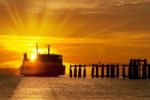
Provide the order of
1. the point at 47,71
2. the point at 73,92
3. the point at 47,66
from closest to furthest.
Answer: the point at 73,92 < the point at 47,66 < the point at 47,71

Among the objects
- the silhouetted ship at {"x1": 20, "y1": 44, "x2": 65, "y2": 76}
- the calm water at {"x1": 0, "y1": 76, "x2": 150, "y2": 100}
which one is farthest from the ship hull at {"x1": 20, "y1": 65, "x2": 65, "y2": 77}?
the calm water at {"x1": 0, "y1": 76, "x2": 150, "y2": 100}

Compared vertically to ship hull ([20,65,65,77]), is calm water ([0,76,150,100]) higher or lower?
higher

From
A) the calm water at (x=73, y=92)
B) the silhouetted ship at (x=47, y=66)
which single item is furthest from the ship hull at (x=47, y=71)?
the calm water at (x=73, y=92)

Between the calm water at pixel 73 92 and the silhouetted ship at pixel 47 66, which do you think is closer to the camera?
the calm water at pixel 73 92

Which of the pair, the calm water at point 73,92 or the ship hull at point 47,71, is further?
the ship hull at point 47,71

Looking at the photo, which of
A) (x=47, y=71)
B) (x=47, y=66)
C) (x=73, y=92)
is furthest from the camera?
(x=47, y=71)

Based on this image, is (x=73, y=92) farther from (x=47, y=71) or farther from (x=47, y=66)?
(x=47, y=71)

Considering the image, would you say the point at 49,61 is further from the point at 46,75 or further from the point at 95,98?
the point at 95,98

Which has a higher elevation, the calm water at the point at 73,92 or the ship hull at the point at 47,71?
the calm water at the point at 73,92

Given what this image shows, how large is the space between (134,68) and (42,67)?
34250 millimetres

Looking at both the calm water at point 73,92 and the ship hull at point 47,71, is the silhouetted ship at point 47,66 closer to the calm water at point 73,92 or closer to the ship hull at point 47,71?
the ship hull at point 47,71

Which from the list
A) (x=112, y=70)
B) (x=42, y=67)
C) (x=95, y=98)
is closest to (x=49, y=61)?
(x=42, y=67)

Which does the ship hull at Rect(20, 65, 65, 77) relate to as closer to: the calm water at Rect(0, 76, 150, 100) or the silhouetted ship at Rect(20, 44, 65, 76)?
the silhouetted ship at Rect(20, 44, 65, 76)

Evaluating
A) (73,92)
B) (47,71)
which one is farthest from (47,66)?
(73,92)
